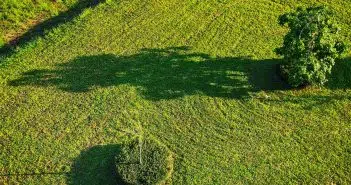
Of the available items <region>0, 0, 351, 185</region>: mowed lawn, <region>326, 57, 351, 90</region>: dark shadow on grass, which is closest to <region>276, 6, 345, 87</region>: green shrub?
<region>326, 57, 351, 90</region>: dark shadow on grass

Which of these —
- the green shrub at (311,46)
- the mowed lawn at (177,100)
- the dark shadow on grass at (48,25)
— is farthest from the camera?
the dark shadow on grass at (48,25)

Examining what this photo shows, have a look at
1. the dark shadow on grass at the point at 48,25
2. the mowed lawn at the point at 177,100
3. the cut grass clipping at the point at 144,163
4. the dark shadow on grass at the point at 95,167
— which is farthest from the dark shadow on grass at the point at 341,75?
the dark shadow on grass at the point at 48,25

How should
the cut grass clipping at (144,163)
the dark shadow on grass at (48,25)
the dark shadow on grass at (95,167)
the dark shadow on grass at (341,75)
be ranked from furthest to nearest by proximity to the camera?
the dark shadow on grass at (48,25)
the dark shadow on grass at (341,75)
the dark shadow on grass at (95,167)
the cut grass clipping at (144,163)

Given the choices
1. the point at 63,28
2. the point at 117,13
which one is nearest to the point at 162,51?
the point at 117,13

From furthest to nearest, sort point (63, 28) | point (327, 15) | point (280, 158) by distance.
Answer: point (63, 28), point (327, 15), point (280, 158)

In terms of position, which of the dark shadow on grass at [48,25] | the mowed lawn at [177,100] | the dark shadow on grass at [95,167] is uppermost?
the dark shadow on grass at [48,25]

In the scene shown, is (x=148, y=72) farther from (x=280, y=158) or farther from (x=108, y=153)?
(x=280, y=158)

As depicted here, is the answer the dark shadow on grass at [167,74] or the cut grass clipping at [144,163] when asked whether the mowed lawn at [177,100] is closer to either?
the dark shadow on grass at [167,74]
